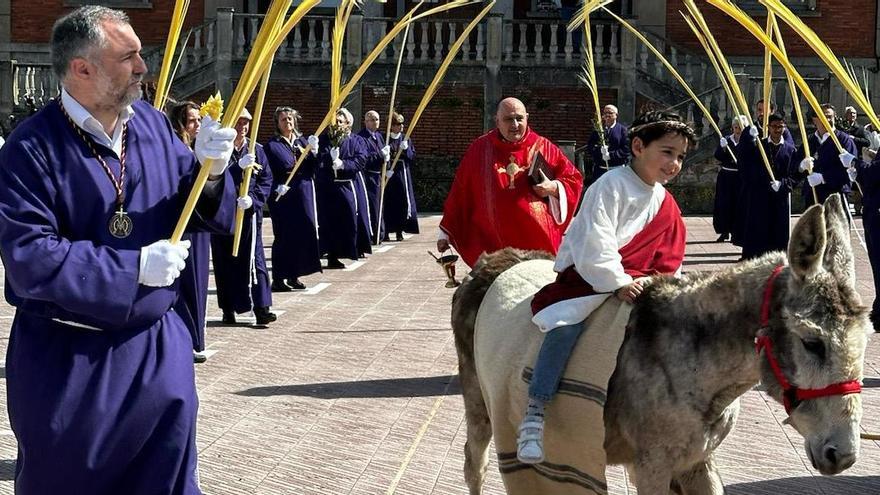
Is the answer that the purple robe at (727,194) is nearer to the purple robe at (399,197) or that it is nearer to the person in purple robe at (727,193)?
the person in purple robe at (727,193)

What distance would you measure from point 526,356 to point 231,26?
2410 cm

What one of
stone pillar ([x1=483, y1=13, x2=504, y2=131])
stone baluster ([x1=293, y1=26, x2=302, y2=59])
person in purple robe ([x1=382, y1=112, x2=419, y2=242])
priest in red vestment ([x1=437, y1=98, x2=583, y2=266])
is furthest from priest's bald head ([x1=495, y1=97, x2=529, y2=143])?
stone baluster ([x1=293, y1=26, x2=302, y2=59])

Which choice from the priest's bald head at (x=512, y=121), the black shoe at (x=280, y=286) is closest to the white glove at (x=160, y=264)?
the priest's bald head at (x=512, y=121)

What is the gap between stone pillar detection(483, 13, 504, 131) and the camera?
94.4 ft

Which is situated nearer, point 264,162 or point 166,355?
point 166,355

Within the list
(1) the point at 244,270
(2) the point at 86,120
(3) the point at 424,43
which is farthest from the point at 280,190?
(3) the point at 424,43

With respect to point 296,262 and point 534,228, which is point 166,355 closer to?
point 534,228

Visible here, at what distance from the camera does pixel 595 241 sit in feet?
17.5

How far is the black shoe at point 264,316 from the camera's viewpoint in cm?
1275

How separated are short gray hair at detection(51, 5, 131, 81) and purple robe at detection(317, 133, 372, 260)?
14.1m

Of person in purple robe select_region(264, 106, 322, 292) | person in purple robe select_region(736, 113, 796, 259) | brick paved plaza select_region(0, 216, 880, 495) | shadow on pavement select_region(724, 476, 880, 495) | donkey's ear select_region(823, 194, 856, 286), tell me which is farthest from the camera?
person in purple robe select_region(736, 113, 796, 259)

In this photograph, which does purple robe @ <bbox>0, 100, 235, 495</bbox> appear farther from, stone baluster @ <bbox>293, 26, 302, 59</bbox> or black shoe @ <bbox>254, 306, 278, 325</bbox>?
stone baluster @ <bbox>293, 26, 302, 59</bbox>

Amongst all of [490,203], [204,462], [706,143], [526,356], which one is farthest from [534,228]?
[706,143]

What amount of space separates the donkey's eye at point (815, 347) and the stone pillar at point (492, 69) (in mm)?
24274
